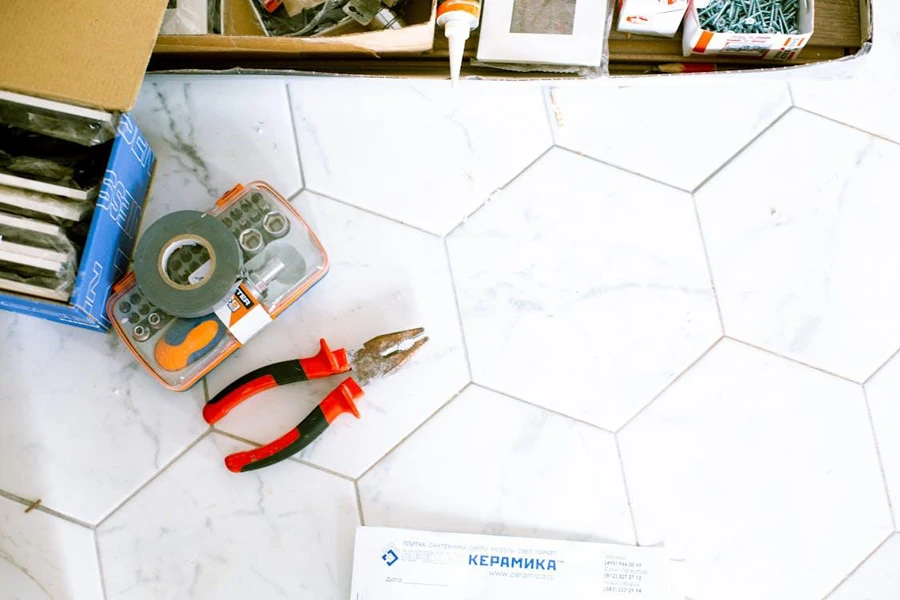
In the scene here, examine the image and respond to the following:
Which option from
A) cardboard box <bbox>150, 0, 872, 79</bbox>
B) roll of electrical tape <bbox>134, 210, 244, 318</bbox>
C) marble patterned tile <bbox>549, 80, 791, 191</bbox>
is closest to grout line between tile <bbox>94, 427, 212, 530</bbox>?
roll of electrical tape <bbox>134, 210, 244, 318</bbox>

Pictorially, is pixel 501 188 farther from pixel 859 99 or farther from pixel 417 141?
pixel 859 99

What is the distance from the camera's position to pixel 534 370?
0.90 meters

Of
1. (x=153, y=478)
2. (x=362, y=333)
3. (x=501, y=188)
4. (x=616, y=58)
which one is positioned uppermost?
(x=616, y=58)

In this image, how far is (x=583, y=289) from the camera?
36.1 inches

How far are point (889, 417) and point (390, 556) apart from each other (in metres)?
0.61

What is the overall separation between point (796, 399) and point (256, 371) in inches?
24.9

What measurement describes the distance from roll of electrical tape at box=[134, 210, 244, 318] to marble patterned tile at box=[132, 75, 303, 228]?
0.35 feet

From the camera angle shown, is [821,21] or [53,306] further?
[821,21]

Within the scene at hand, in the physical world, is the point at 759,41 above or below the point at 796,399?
above

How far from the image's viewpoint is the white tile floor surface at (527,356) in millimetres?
865

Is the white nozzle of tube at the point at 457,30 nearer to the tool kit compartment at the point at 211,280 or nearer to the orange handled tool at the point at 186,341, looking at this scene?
the tool kit compartment at the point at 211,280

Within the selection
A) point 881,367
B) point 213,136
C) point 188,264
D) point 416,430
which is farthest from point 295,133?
point 881,367

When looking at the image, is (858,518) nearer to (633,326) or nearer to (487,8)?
(633,326)

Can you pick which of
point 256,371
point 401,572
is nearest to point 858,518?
point 401,572
